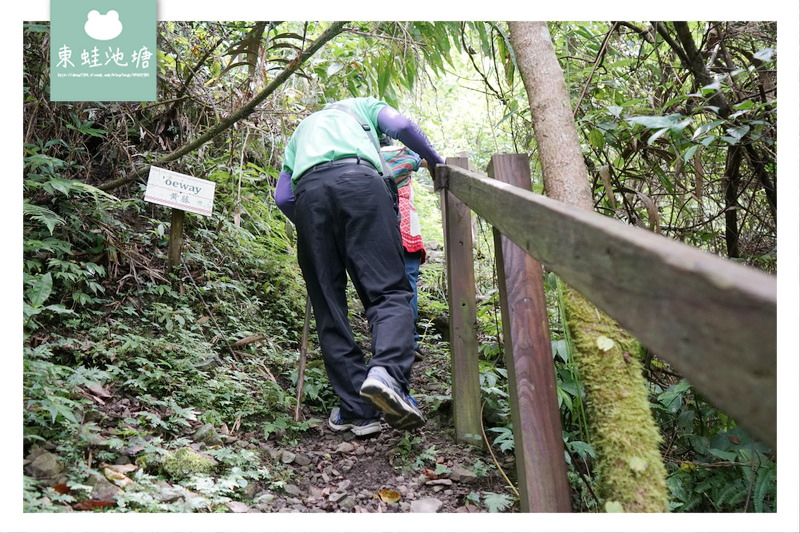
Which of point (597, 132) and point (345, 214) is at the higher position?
point (597, 132)

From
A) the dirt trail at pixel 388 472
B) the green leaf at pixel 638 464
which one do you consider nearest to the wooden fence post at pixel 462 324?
the dirt trail at pixel 388 472

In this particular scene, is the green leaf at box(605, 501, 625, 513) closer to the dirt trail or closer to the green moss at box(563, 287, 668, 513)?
the green moss at box(563, 287, 668, 513)

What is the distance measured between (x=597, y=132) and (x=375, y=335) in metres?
1.45

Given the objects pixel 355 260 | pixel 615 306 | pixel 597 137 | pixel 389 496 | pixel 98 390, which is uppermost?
pixel 597 137

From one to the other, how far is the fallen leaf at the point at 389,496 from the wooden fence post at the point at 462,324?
52 cm

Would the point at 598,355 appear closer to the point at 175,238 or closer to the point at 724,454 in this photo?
the point at 724,454

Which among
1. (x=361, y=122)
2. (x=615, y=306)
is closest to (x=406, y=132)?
(x=361, y=122)

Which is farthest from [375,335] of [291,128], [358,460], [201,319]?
[291,128]

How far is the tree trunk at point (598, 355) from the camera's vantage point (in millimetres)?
1661

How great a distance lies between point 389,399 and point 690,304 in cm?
182

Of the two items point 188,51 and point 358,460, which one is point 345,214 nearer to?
point 358,460

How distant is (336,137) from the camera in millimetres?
→ 2959

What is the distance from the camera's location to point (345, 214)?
2.89 m

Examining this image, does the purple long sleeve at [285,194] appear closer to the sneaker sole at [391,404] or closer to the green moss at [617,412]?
the sneaker sole at [391,404]
